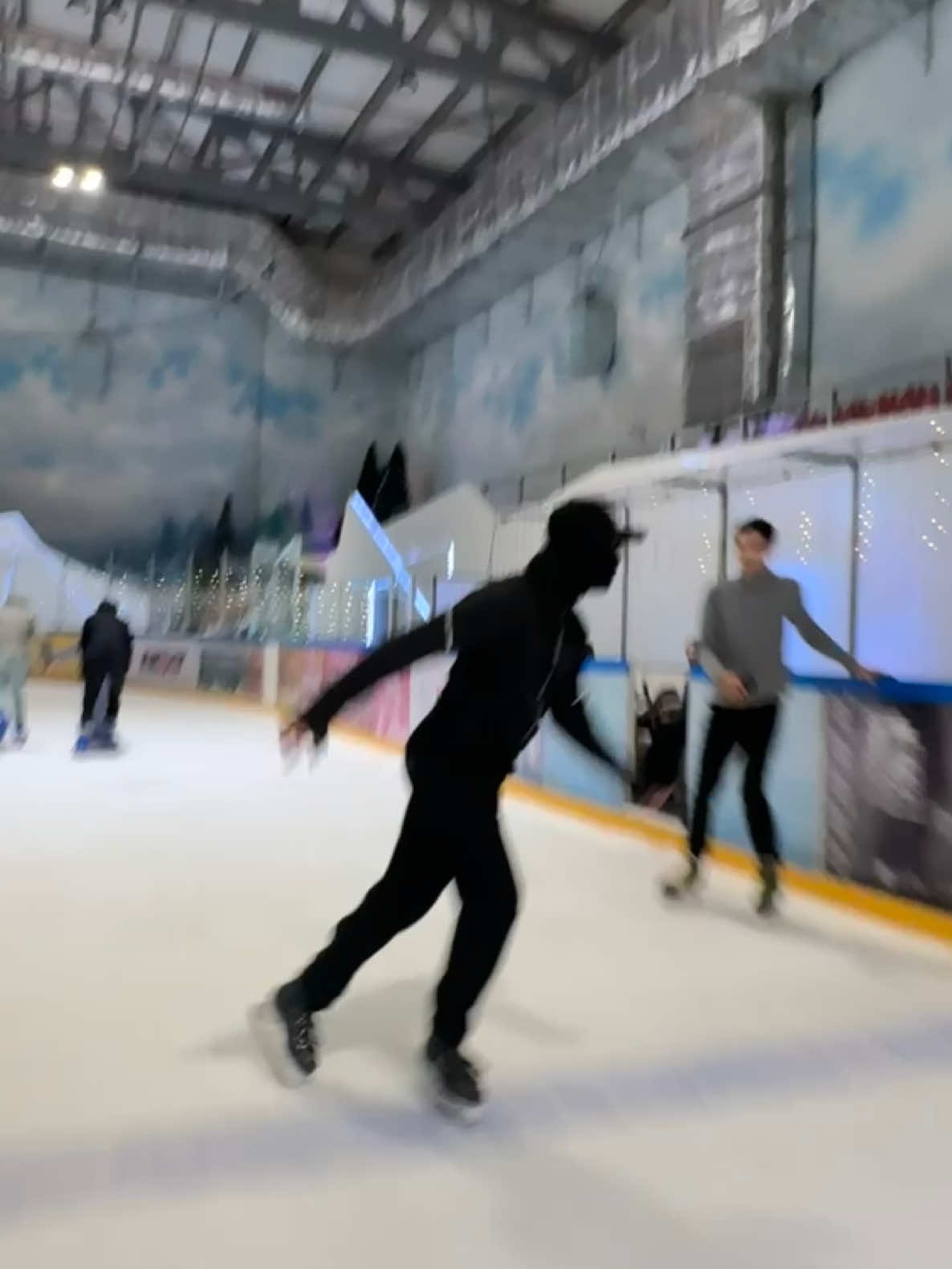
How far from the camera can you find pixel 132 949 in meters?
2.86

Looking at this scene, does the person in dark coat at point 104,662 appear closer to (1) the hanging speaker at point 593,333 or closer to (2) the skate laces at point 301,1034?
(1) the hanging speaker at point 593,333

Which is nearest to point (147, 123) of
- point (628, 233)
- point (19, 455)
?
point (628, 233)

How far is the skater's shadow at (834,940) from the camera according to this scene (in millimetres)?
2914

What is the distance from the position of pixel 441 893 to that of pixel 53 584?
12.1m

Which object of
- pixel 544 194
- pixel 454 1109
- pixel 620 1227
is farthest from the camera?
pixel 544 194

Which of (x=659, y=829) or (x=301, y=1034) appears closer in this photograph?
(x=301, y=1034)

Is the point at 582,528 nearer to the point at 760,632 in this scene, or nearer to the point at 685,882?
the point at 760,632

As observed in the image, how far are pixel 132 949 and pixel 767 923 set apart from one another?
5.98 ft

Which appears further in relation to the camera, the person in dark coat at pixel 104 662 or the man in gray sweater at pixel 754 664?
the person in dark coat at pixel 104 662

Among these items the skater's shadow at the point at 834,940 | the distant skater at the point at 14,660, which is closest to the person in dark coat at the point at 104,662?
the distant skater at the point at 14,660

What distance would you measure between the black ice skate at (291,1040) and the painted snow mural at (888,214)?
4.28 metres

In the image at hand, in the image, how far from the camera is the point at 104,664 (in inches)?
274

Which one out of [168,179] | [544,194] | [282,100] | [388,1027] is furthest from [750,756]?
[168,179]

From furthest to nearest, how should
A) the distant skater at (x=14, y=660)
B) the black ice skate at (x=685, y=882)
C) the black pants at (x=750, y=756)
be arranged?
the distant skater at (x=14, y=660)
the black ice skate at (x=685, y=882)
the black pants at (x=750, y=756)
